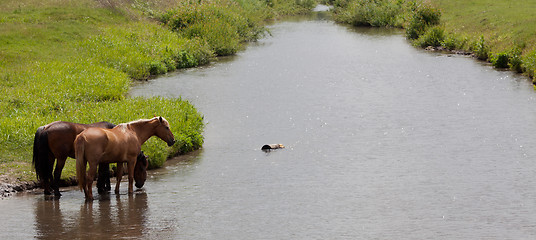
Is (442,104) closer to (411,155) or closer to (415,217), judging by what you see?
(411,155)

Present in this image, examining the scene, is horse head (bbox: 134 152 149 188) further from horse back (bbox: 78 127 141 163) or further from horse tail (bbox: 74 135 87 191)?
horse tail (bbox: 74 135 87 191)

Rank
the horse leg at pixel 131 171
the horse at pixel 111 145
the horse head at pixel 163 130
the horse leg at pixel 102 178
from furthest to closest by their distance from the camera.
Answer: the horse head at pixel 163 130 < the horse leg at pixel 102 178 < the horse leg at pixel 131 171 < the horse at pixel 111 145

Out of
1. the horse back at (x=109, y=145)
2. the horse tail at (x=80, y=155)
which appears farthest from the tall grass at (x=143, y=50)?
the horse tail at (x=80, y=155)

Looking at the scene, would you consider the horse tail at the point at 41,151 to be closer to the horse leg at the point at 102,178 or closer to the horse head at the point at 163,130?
the horse leg at the point at 102,178

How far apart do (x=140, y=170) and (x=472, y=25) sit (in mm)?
32825

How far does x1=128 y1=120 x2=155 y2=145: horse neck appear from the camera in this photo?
55.1ft

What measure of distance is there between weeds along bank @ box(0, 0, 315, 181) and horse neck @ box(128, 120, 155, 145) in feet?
8.81

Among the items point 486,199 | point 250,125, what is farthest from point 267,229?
point 250,125

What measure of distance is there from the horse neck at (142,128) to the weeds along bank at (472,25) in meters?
21.7

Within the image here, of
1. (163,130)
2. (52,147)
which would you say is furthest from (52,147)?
(163,130)

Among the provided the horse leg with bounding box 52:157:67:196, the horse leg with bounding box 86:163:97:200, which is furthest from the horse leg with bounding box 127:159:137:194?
the horse leg with bounding box 52:157:67:196

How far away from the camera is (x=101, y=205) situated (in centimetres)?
1570

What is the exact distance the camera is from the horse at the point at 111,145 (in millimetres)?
15398

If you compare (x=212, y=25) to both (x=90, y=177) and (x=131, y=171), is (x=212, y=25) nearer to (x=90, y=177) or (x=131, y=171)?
(x=131, y=171)
